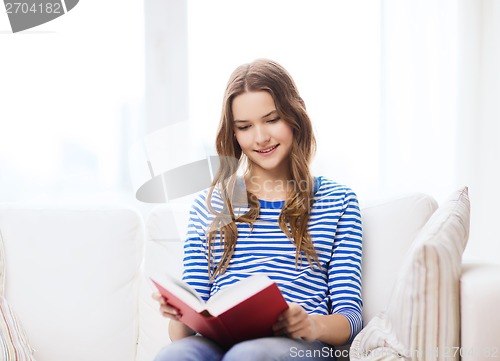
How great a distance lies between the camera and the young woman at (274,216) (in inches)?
61.4

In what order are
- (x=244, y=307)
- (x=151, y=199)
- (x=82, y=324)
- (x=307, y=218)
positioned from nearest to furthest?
(x=244, y=307), (x=307, y=218), (x=82, y=324), (x=151, y=199)

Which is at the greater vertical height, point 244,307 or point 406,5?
point 406,5

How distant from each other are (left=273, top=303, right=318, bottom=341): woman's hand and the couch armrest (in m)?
0.30

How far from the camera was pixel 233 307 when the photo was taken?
115 centimetres

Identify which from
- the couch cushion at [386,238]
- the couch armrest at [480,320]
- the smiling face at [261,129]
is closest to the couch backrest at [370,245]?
the couch cushion at [386,238]

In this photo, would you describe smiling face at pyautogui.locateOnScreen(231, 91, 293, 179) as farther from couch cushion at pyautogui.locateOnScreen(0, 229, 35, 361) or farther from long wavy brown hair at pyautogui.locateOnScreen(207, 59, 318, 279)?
couch cushion at pyautogui.locateOnScreen(0, 229, 35, 361)

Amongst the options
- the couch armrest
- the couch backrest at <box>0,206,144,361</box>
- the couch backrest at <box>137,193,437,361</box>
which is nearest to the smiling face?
the couch backrest at <box>137,193,437,361</box>

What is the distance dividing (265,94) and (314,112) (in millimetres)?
788

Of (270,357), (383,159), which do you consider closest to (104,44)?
(383,159)

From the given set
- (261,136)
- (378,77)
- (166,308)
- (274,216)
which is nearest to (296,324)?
(166,308)

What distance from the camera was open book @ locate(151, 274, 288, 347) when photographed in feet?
3.79

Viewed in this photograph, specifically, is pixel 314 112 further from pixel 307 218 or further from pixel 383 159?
pixel 307 218

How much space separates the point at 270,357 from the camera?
3.92 feet

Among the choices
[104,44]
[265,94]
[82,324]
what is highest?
[104,44]
